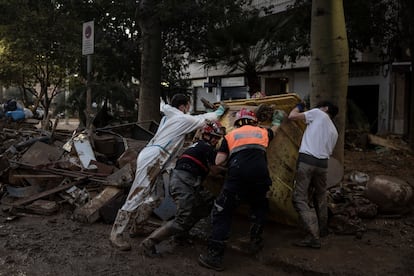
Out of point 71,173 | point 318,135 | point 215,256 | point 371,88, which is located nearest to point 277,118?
point 318,135

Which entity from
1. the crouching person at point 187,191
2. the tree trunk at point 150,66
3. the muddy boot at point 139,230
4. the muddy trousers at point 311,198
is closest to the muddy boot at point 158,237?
the crouching person at point 187,191

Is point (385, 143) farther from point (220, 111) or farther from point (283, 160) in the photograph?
point (220, 111)

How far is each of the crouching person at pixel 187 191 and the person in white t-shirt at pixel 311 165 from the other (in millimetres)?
1059

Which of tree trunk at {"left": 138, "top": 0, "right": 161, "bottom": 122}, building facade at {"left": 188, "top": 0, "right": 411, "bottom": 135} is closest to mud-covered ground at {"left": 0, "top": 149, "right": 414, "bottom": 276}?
tree trunk at {"left": 138, "top": 0, "right": 161, "bottom": 122}

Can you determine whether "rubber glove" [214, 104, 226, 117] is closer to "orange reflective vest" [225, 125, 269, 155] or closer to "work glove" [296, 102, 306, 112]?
"orange reflective vest" [225, 125, 269, 155]

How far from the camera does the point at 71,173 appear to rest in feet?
26.2

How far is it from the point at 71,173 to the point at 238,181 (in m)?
3.82

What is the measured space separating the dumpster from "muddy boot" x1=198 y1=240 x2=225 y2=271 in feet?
3.75

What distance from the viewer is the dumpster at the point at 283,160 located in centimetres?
596

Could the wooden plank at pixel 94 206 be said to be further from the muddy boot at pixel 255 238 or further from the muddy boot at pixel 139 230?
the muddy boot at pixel 255 238

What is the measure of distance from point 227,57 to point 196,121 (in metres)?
12.1

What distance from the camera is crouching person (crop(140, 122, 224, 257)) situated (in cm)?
537

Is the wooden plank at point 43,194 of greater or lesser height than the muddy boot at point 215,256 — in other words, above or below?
above

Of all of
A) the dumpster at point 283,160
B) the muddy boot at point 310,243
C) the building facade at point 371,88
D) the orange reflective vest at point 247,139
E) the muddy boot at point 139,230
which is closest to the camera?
the orange reflective vest at point 247,139
